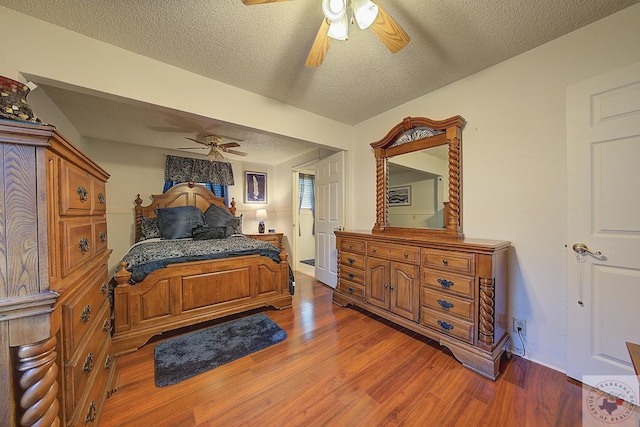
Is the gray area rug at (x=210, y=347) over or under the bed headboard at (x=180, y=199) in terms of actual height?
under

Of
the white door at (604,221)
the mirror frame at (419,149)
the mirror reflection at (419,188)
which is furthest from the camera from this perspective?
the mirror reflection at (419,188)

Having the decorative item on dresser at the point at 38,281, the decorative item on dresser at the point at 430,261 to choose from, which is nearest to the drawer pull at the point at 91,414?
the decorative item on dresser at the point at 38,281

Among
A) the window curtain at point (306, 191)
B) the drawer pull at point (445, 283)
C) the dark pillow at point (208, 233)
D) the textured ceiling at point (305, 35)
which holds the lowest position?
the drawer pull at point (445, 283)

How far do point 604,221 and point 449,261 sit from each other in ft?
2.99

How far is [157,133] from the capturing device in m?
3.18

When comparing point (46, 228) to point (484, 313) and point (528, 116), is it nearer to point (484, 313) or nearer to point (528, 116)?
point (484, 313)

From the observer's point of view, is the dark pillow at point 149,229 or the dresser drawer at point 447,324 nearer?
the dresser drawer at point 447,324

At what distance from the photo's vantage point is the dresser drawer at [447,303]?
65.7 inches

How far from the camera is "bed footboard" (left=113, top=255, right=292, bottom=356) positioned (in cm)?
191

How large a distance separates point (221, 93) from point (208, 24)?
2.18 feet

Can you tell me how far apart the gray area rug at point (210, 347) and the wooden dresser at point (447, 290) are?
1.08 metres

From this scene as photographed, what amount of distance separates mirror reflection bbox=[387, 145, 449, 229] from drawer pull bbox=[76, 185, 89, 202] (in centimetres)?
246

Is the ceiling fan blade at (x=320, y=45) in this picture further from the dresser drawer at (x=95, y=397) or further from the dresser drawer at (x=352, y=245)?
the dresser drawer at (x=95, y=397)

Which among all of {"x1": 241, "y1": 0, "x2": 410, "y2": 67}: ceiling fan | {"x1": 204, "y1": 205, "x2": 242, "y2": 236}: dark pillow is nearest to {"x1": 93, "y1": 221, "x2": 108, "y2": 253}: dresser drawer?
{"x1": 241, "y1": 0, "x2": 410, "y2": 67}: ceiling fan
